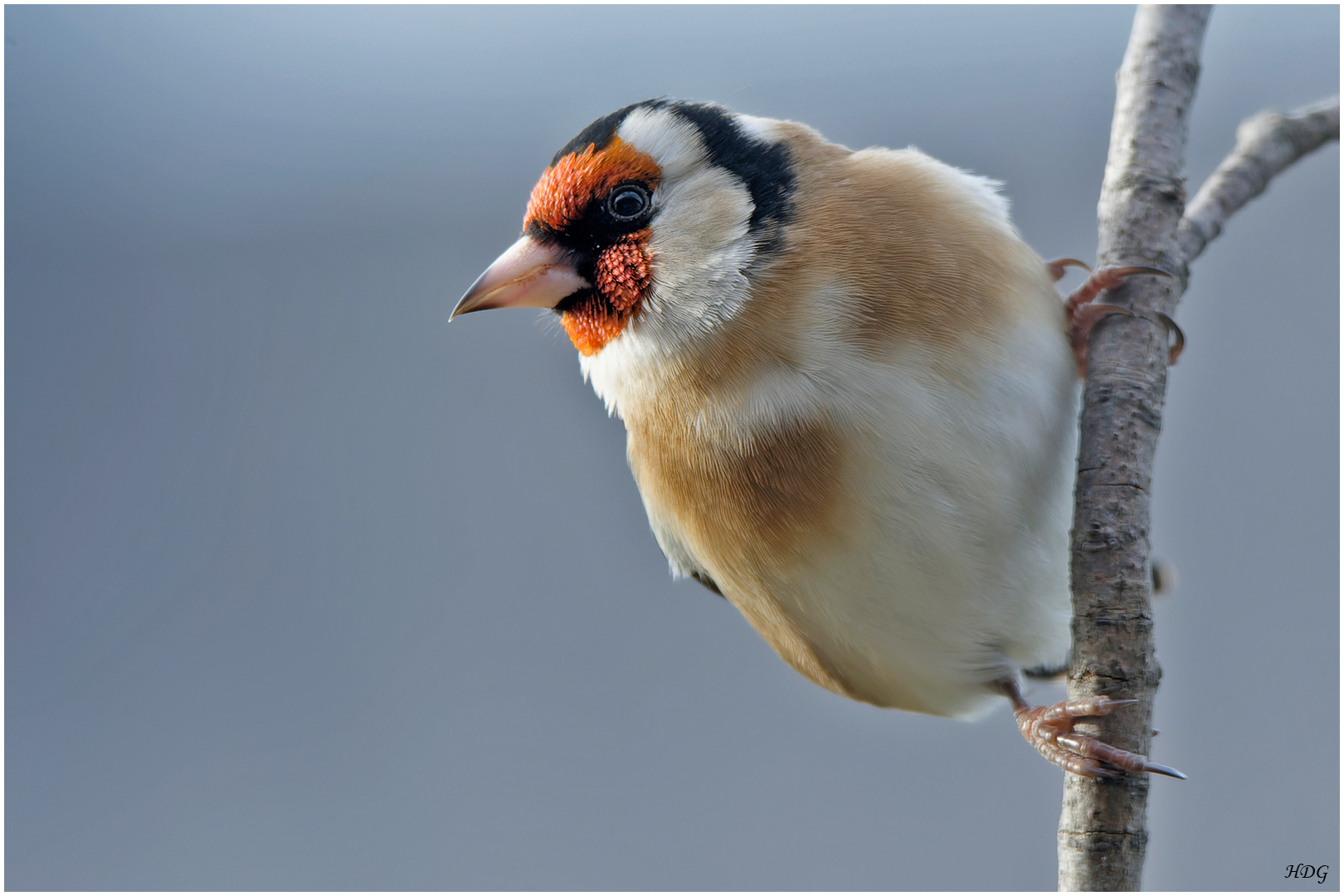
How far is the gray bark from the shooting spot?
78 cm

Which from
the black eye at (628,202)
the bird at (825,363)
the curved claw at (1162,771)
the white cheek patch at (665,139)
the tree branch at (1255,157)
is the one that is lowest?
the curved claw at (1162,771)

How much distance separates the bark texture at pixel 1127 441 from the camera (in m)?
0.78

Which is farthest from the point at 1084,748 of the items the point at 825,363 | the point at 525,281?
the point at 525,281

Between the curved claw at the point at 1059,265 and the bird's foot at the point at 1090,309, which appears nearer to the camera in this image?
the bird's foot at the point at 1090,309

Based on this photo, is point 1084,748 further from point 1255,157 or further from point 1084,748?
point 1255,157

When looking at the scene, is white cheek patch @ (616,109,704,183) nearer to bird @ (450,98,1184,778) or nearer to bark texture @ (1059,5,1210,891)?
bird @ (450,98,1184,778)

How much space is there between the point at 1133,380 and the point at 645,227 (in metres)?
0.48

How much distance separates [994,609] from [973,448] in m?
0.20

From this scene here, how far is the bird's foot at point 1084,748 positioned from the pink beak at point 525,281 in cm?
59

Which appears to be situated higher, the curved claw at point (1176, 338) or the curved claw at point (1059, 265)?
the curved claw at point (1059, 265)

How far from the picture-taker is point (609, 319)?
0.97m

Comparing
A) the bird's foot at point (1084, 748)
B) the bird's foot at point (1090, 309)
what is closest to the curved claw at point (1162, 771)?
the bird's foot at point (1084, 748)

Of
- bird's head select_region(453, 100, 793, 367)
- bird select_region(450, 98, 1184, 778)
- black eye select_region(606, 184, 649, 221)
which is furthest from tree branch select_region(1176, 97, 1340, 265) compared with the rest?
black eye select_region(606, 184, 649, 221)

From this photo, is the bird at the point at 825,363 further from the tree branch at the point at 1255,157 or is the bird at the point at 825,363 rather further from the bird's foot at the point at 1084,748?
the tree branch at the point at 1255,157
